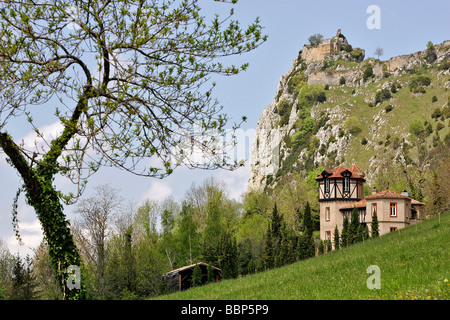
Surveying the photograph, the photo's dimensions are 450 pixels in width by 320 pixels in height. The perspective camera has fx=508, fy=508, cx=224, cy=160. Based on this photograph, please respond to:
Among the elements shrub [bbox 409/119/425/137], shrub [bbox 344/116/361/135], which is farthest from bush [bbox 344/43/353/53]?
shrub [bbox 409/119/425/137]

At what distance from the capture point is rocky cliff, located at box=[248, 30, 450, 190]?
431 feet

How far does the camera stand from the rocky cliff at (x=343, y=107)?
131375 millimetres

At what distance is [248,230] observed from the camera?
67.4 metres

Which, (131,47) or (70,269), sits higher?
(131,47)

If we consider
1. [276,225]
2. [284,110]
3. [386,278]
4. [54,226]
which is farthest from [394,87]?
[54,226]

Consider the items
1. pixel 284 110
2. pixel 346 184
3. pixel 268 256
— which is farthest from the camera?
pixel 284 110

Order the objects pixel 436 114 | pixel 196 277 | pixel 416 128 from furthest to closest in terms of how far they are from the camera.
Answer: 1. pixel 436 114
2. pixel 416 128
3. pixel 196 277

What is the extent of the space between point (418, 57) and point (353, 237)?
124 m

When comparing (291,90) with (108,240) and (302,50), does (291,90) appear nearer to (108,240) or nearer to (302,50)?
(302,50)

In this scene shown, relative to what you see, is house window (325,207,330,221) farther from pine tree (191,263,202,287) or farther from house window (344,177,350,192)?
pine tree (191,263,202,287)

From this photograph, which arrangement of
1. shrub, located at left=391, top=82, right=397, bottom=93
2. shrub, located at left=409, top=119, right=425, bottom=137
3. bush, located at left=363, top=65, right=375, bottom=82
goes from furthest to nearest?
bush, located at left=363, top=65, right=375, bottom=82
shrub, located at left=391, top=82, right=397, bottom=93
shrub, located at left=409, top=119, right=425, bottom=137

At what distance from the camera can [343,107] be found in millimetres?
152500

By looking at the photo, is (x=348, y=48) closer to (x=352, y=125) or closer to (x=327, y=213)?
(x=352, y=125)

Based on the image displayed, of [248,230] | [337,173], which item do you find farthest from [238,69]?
[248,230]
